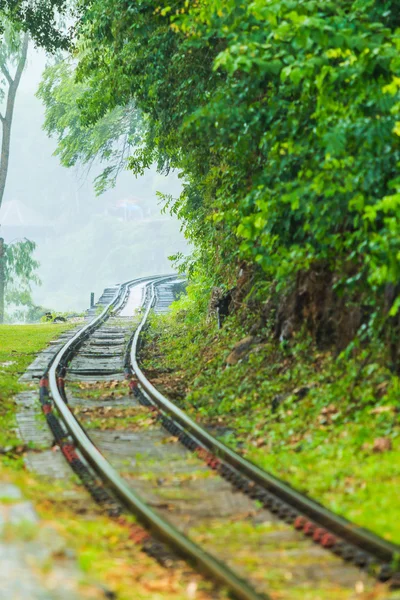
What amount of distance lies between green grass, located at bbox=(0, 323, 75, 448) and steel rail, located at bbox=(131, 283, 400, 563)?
7.17 ft

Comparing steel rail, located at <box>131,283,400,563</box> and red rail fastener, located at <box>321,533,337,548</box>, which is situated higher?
steel rail, located at <box>131,283,400,563</box>

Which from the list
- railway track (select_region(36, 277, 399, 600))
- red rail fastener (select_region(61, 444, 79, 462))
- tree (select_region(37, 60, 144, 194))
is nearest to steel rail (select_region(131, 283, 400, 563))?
railway track (select_region(36, 277, 399, 600))

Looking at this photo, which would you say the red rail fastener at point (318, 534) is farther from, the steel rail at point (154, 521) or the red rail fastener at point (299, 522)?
the steel rail at point (154, 521)

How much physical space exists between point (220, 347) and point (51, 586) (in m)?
11.4

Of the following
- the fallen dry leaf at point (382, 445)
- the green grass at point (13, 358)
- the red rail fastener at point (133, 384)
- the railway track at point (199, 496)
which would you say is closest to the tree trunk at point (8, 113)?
the green grass at point (13, 358)

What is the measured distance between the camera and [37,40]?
2228 centimetres

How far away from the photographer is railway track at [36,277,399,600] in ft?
19.7

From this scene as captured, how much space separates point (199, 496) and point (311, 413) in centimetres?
302

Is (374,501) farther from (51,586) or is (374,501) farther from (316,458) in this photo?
(51,586)

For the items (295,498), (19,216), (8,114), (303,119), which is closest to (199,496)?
(295,498)

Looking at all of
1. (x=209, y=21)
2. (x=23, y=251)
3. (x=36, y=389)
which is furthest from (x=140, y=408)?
(x=23, y=251)

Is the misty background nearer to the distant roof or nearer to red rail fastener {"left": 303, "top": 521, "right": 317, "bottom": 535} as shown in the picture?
the distant roof

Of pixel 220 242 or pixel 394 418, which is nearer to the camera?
pixel 394 418

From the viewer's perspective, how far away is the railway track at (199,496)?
6.00m
